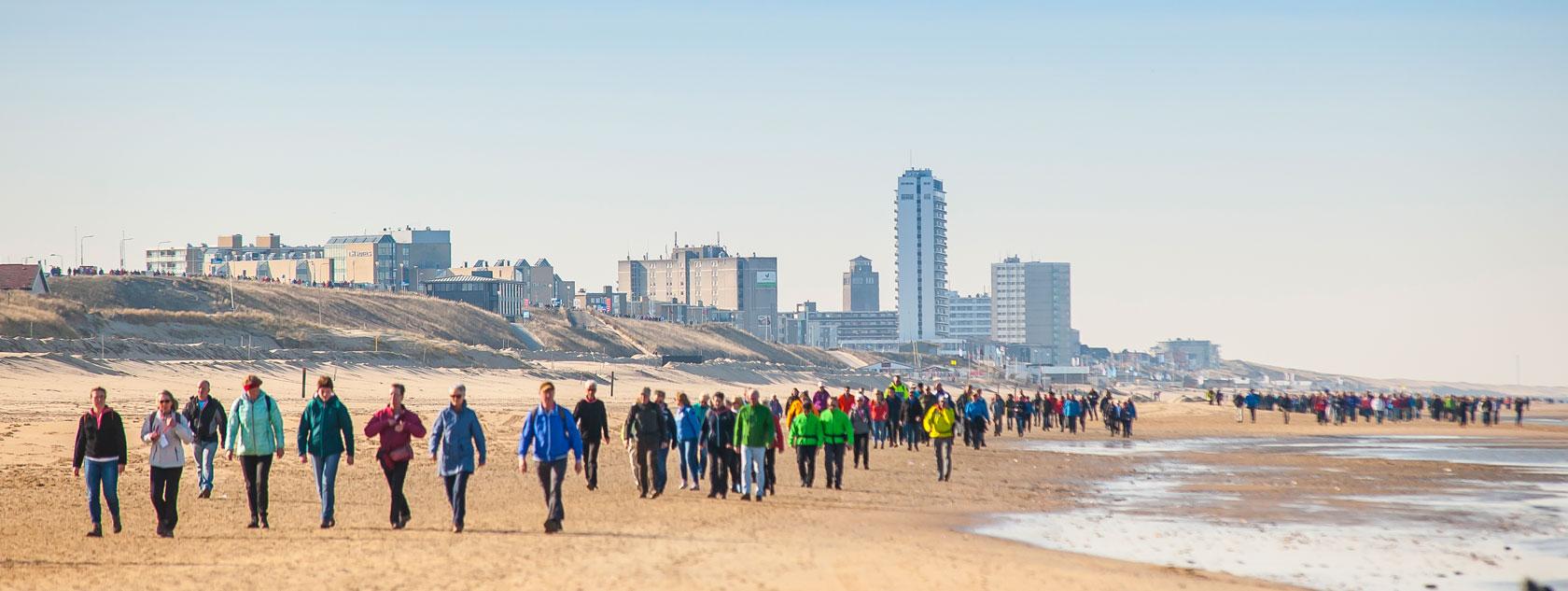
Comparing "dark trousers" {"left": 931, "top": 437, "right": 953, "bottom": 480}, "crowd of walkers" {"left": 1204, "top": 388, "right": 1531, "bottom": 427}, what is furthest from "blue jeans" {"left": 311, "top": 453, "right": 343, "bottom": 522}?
"crowd of walkers" {"left": 1204, "top": 388, "right": 1531, "bottom": 427}

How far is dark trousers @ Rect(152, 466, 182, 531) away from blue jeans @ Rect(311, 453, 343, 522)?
4.49ft

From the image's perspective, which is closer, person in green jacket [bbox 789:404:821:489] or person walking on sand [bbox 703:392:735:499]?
person walking on sand [bbox 703:392:735:499]

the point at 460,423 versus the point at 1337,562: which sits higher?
the point at 460,423

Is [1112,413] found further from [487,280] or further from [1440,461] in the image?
[487,280]

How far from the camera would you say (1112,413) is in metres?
49.8

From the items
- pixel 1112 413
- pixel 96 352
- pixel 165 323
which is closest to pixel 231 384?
pixel 96 352

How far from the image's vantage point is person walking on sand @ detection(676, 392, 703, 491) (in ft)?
72.9

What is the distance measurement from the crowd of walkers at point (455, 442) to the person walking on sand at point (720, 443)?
2 cm

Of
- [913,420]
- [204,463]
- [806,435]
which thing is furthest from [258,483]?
Result: [913,420]

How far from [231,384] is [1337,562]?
4758 centimetres

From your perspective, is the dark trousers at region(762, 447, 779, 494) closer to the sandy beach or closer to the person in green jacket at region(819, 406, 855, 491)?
the sandy beach

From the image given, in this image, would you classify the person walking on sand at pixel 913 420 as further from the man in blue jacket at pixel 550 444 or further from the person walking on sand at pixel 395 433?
A: the person walking on sand at pixel 395 433

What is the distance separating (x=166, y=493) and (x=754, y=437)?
7.83m

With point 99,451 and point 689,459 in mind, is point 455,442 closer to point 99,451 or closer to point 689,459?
point 99,451
